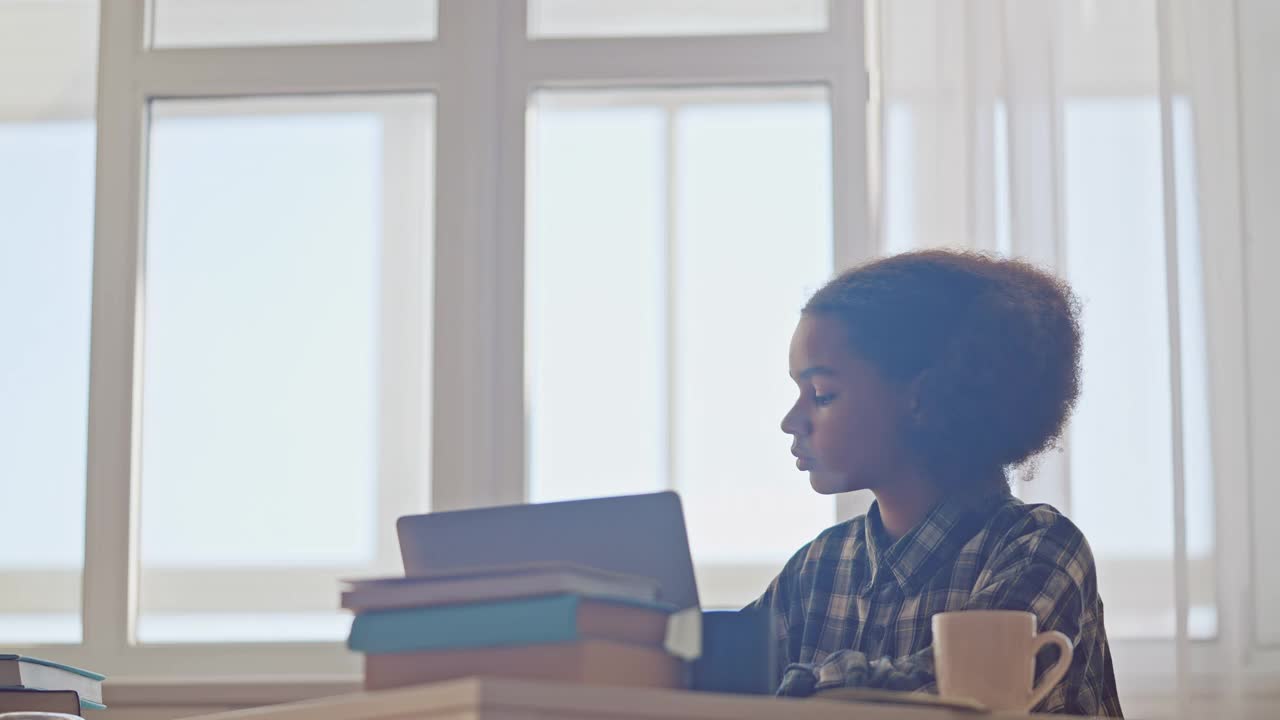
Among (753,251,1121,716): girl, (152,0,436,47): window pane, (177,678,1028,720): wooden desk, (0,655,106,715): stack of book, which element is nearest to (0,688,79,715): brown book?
(0,655,106,715): stack of book

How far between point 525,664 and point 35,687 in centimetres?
84

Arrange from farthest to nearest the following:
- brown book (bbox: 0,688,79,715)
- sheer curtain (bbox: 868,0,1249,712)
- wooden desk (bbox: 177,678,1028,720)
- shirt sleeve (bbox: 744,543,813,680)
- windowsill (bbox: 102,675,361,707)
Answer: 1. windowsill (bbox: 102,675,361,707)
2. sheer curtain (bbox: 868,0,1249,712)
3. shirt sleeve (bbox: 744,543,813,680)
4. brown book (bbox: 0,688,79,715)
5. wooden desk (bbox: 177,678,1028,720)

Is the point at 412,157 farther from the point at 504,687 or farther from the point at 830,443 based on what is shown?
the point at 504,687

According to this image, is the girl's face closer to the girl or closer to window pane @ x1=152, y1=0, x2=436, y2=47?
the girl

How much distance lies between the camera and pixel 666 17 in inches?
Result: 105

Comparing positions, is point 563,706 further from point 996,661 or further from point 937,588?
point 937,588

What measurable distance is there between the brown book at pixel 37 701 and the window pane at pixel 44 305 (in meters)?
1.13

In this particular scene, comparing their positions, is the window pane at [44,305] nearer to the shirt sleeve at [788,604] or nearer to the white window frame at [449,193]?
the white window frame at [449,193]

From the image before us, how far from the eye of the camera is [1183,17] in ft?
7.71

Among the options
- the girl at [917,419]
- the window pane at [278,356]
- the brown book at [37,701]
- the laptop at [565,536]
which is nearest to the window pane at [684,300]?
the window pane at [278,356]

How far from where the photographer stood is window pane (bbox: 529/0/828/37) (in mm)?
2656

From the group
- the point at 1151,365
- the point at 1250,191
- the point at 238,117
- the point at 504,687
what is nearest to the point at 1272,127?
the point at 1250,191

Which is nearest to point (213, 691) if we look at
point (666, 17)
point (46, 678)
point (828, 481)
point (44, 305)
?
Result: point (44, 305)

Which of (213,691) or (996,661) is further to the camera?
(213,691)
